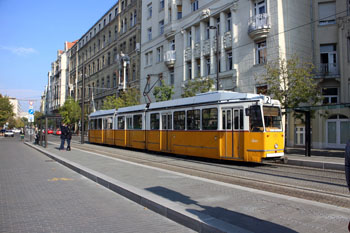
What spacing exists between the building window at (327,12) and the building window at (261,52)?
501cm

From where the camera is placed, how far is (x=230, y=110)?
42.3ft

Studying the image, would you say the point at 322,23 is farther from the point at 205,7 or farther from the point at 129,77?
the point at 129,77

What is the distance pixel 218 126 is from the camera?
13180 millimetres

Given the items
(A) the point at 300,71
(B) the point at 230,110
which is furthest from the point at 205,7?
(B) the point at 230,110

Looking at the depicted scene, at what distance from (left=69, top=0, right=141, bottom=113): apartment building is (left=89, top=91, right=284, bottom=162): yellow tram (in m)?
21.6

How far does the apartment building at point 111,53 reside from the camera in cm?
4377

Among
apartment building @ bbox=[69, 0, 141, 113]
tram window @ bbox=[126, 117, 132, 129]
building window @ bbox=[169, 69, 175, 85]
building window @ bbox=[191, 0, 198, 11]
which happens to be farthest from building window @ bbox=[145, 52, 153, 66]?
tram window @ bbox=[126, 117, 132, 129]

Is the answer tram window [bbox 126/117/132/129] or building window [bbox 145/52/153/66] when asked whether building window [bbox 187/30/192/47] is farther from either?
tram window [bbox 126/117/132/129]

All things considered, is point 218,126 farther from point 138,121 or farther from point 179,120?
point 138,121

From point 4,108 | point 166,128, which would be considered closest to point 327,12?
point 166,128

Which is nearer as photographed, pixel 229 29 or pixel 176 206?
pixel 176 206

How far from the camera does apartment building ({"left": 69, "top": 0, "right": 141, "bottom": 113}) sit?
43.8 meters

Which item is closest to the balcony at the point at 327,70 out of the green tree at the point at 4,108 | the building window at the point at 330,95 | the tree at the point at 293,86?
the building window at the point at 330,95

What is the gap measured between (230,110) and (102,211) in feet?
27.1
